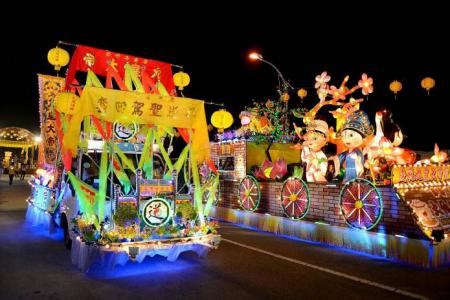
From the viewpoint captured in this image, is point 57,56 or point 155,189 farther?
point 57,56

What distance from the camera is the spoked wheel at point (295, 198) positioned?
34.3 ft

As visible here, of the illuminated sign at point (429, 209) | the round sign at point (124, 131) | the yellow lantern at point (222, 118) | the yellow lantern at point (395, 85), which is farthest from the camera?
the yellow lantern at point (395, 85)

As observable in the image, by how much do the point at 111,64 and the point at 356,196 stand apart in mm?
7073

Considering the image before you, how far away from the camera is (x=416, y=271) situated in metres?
7.15

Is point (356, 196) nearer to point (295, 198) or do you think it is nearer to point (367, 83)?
point (295, 198)

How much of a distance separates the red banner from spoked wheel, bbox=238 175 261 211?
4346 millimetres

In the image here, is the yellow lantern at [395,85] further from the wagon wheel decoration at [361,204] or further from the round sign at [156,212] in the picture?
the round sign at [156,212]

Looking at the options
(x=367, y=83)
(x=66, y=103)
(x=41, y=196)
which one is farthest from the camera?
(x=367, y=83)

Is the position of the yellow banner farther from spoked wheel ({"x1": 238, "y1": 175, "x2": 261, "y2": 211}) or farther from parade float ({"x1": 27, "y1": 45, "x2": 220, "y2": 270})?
spoked wheel ({"x1": 238, "y1": 175, "x2": 261, "y2": 211})

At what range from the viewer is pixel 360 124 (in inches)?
396

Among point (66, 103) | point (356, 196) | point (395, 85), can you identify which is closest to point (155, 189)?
point (66, 103)

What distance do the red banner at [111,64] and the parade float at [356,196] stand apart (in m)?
4.76

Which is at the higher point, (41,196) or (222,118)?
(222,118)

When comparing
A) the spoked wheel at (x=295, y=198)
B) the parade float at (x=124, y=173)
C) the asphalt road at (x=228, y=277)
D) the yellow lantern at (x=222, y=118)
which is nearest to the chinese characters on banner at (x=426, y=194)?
the asphalt road at (x=228, y=277)
